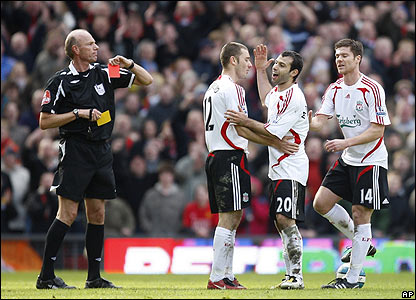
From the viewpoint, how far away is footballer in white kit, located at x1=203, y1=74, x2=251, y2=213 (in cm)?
941

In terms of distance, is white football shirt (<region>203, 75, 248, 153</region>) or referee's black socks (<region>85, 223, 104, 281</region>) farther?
referee's black socks (<region>85, 223, 104, 281</region>)

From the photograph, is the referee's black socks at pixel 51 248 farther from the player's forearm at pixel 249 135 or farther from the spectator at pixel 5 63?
the spectator at pixel 5 63

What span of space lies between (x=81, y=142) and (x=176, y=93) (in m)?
8.23

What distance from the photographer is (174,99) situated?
1753 centimetres

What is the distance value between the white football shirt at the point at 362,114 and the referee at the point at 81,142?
2.49 m

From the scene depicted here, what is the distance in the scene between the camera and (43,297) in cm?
809

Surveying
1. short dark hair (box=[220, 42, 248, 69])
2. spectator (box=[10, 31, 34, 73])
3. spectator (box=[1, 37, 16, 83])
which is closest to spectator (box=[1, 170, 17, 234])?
spectator (box=[1, 37, 16, 83])

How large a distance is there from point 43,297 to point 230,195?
7.61ft

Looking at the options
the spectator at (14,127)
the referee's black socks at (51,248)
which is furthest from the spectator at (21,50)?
the referee's black socks at (51,248)

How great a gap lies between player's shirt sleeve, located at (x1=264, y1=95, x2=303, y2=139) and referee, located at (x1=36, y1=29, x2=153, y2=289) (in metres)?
1.76

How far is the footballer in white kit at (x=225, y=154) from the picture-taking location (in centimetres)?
941

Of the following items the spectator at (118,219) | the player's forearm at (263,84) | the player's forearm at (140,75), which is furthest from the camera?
the spectator at (118,219)

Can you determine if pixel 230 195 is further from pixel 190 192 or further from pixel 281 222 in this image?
pixel 190 192

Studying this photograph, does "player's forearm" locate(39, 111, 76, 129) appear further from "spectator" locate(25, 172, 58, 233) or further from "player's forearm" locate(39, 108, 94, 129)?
"spectator" locate(25, 172, 58, 233)
